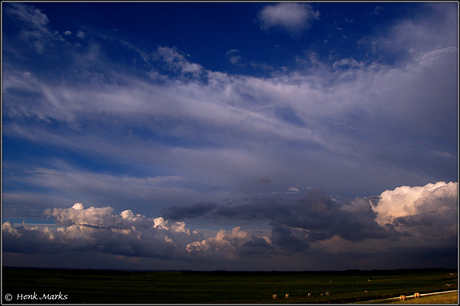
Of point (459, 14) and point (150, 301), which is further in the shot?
point (150, 301)

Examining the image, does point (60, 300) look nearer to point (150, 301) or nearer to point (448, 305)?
point (150, 301)

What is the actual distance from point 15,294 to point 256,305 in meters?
62.8

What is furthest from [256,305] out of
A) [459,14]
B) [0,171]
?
[459,14]

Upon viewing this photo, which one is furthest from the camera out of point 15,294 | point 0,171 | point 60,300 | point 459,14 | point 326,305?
point 15,294

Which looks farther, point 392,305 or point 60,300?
point 60,300

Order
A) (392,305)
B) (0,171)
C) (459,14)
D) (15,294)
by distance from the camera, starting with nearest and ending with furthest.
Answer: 1. (459,14)
2. (0,171)
3. (392,305)
4. (15,294)

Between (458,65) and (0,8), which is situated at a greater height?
(0,8)

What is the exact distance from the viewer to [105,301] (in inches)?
2425

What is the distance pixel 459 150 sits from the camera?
31328 mm

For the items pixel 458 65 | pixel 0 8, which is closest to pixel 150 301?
pixel 0 8

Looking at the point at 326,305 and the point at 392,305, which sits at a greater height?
the point at 392,305

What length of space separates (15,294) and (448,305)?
300 ft

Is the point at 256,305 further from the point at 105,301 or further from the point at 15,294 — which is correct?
the point at 15,294

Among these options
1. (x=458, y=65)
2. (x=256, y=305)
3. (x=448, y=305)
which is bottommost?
(x=256, y=305)
